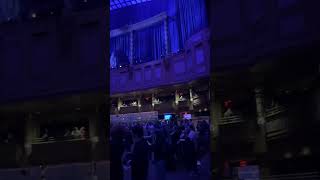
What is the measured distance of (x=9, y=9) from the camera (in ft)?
8.09

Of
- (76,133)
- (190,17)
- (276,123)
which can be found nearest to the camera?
(276,123)

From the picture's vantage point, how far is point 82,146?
223 centimetres


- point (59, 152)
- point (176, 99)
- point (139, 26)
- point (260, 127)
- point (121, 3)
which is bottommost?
point (59, 152)

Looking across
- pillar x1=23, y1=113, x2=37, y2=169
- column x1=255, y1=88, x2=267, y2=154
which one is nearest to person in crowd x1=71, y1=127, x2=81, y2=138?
pillar x1=23, y1=113, x2=37, y2=169

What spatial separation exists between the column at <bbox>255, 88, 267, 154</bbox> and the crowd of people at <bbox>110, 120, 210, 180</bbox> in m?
0.24

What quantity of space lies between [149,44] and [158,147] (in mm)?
515

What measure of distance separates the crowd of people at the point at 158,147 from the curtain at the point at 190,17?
0.44 meters

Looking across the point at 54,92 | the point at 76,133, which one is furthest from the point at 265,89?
the point at 54,92

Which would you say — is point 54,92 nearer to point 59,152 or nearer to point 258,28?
point 59,152

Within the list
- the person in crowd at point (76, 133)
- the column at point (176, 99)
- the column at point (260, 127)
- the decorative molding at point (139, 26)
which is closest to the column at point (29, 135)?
the person in crowd at point (76, 133)

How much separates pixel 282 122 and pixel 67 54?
1159 millimetres

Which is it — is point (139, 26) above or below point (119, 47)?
above

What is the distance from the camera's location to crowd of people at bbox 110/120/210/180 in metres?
2.00

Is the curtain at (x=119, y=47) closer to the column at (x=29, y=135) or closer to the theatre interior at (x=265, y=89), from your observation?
the theatre interior at (x=265, y=89)
